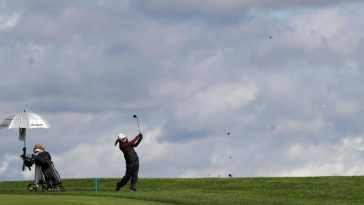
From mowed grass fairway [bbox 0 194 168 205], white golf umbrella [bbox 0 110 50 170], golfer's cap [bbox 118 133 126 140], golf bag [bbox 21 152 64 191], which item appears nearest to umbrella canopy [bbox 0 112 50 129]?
white golf umbrella [bbox 0 110 50 170]

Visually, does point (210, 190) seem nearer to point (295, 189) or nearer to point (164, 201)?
point (295, 189)

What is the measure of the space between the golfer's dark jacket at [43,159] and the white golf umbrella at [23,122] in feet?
4.59

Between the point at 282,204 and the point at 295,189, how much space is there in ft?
24.8

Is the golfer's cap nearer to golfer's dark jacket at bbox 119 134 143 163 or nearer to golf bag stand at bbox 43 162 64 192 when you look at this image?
golfer's dark jacket at bbox 119 134 143 163

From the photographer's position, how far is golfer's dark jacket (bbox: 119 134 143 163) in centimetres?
3572

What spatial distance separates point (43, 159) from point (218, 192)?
7.86 meters

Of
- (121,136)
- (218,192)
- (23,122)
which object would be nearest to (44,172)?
(23,122)

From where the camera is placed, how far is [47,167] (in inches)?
1427

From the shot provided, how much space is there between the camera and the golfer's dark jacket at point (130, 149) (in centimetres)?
3572

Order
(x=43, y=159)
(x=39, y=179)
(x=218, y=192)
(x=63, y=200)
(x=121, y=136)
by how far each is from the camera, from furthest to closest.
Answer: (x=218, y=192) → (x=39, y=179) → (x=43, y=159) → (x=121, y=136) → (x=63, y=200)

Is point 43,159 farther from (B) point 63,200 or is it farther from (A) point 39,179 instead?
(B) point 63,200

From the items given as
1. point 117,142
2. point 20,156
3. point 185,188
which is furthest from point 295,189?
point 20,156

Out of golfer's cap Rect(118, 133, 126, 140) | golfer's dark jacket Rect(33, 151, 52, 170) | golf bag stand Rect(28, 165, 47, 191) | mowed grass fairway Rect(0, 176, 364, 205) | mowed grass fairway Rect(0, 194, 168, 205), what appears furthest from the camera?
golf bag stand Rect(28, 165, 47, 191)

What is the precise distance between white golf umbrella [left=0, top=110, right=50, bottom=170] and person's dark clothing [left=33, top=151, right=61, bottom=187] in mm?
1434
